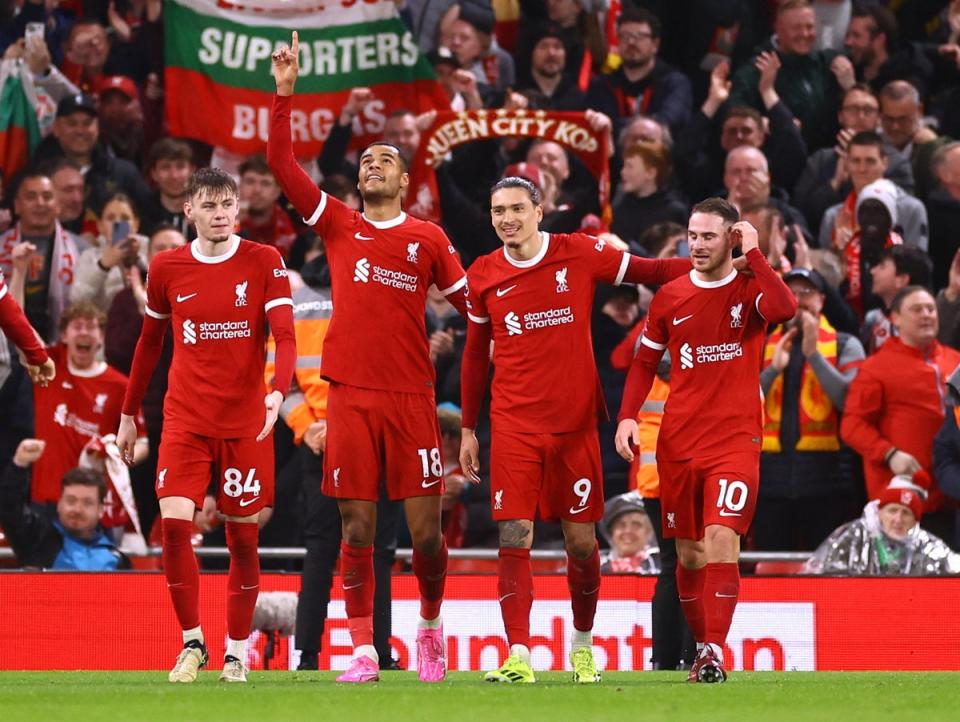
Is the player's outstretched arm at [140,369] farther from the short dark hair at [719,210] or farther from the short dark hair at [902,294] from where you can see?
the short dark hair at [902,294]

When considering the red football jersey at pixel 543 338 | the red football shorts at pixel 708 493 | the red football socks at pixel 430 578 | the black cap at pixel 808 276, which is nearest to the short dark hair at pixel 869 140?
the black cap at pixel 808 276

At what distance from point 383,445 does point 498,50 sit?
8.59 m

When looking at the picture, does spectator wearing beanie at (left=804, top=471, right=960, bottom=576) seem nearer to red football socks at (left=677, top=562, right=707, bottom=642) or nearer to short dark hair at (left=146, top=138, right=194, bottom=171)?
red football socks at (left=677, top=562, right=707, bottom=642)

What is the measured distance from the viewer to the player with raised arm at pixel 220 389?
32.0 feet

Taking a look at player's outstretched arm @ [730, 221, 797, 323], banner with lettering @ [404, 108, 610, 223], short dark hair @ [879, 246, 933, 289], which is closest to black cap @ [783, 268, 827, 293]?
short dark hair @ [879, 246, 933, 289]

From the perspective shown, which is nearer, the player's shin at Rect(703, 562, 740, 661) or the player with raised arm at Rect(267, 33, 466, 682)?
the player's shin at Rect(703, 562, 740, 661)

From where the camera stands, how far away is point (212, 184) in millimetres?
9938

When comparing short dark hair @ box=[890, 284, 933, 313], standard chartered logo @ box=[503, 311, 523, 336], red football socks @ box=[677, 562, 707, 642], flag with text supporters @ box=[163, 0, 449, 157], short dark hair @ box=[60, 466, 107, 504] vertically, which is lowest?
red football socks @ box=[677, 562, 707, 642]

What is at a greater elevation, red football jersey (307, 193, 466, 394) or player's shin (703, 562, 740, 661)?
red football jersey (307, 193, 466, 394)

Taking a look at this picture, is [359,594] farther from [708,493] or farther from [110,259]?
[110,259]

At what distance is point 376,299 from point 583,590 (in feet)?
6.13

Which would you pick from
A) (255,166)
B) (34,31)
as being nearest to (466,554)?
(255,166)

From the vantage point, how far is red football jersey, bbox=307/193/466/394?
9.92m

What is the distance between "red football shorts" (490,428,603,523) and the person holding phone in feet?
17.1
